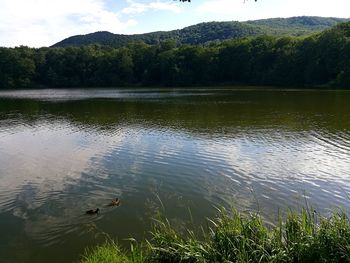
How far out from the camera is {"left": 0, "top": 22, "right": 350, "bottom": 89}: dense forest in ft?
350

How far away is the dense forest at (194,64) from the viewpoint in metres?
107

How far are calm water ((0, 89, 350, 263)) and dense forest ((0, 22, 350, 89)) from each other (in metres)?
72.0

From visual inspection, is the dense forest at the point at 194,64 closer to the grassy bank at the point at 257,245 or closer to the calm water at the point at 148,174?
the calm water at the point at 148,174

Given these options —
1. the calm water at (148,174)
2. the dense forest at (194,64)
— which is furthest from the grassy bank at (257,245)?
the dense forest at (194,64)

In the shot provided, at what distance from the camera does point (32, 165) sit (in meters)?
24.8

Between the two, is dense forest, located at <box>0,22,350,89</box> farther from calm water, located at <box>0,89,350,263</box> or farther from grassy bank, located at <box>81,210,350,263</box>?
grassy bank, located at <box>81,210,350,263</box>

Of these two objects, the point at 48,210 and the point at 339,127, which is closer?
the point at 48,210

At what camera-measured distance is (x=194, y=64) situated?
143125mm

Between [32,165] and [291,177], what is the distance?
15878 millimetres

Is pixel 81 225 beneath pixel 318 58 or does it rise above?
beneath

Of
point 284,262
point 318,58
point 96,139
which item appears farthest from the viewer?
point 318,58

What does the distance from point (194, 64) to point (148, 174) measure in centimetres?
12445

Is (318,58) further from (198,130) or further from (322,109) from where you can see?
(198,130)

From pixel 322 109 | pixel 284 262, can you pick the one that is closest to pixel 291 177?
pixel 284 262
